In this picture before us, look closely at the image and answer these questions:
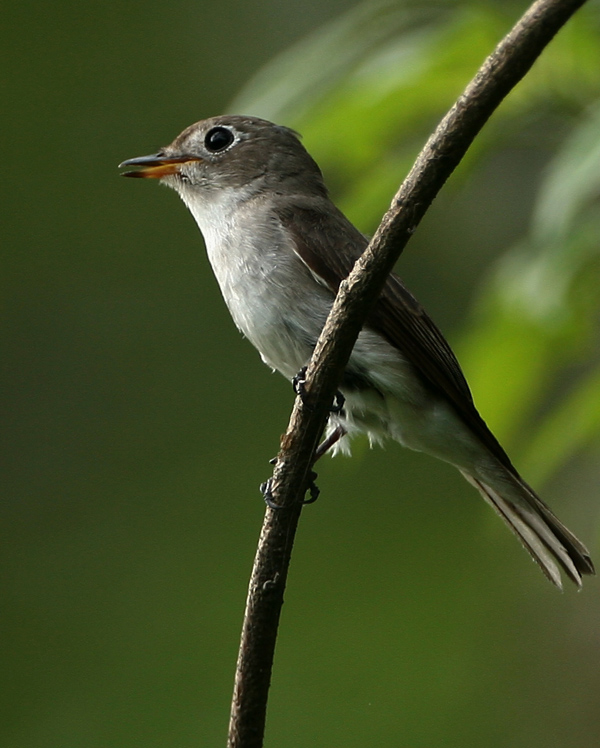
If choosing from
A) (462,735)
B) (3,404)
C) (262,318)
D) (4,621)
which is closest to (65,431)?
(3,404)

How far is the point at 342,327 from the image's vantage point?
1.96m

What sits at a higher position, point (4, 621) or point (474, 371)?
point (474, 371)

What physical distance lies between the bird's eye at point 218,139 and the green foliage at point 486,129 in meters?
1.26

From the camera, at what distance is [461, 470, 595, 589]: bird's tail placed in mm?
3076

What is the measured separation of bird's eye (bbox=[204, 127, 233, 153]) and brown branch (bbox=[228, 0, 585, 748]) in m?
1.94

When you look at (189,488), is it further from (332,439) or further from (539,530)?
(539,530)

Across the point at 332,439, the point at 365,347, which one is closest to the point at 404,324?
the point at 365,347

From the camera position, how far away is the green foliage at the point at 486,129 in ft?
7.58

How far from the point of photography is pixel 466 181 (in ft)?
7.96

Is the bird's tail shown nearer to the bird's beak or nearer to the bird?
the bird

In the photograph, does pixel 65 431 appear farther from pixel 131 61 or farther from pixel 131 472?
pixel 131 61

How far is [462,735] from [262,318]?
125 inches

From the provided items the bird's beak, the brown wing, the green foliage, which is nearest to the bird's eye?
the bird's beak

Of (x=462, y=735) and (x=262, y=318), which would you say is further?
(x=462, y=735)
